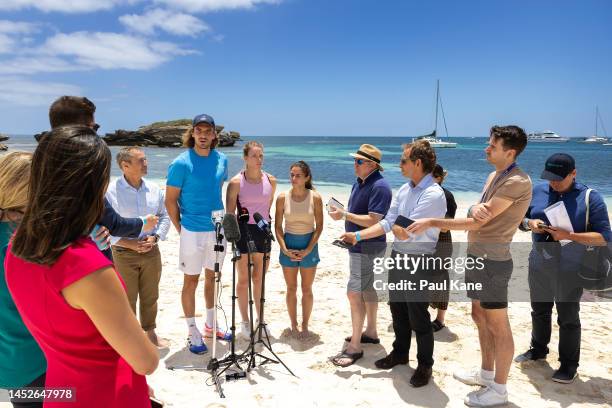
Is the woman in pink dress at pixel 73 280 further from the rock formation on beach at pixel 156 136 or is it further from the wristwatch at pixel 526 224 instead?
the rock formation on beach at pixel 156 136

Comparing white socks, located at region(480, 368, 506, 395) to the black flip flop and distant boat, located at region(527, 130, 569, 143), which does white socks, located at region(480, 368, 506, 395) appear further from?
distant boat, located at region(527, 130, 569, 143)

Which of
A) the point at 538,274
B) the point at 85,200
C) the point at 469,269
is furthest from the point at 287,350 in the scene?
the point at 85,200

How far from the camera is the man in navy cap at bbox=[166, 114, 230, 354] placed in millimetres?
4305

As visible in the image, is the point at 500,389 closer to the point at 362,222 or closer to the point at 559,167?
the point at 362,222

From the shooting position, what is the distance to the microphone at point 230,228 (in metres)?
3.59

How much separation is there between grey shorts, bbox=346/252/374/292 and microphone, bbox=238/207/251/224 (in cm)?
123

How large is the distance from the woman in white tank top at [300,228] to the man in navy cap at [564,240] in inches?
88.5

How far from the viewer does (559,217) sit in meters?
3.81

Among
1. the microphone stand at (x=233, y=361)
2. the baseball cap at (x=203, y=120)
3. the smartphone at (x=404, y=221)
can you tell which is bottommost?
the microphone stand at (x=233, y=361)

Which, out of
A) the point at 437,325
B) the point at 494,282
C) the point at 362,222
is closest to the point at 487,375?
the point at 494,282

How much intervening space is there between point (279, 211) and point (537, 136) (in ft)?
515

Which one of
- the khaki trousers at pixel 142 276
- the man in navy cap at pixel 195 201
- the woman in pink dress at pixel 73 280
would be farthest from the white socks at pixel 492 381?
the khaki trousers at pixel 142 276

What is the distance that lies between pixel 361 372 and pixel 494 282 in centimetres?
164

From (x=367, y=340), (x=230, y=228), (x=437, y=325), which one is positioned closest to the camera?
(x=230, y=228)
